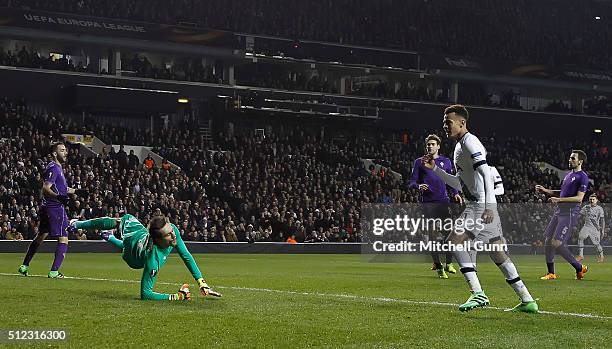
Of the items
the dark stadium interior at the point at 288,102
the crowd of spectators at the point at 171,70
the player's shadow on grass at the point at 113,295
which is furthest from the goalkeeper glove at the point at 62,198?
the crowd of spectators at the point at 171,70

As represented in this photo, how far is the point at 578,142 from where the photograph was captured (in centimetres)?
6750

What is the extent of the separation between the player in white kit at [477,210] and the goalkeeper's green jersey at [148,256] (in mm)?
3555

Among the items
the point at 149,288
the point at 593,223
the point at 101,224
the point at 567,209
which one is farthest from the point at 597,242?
the point at 149,288

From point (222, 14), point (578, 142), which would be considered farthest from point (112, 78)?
point (578, 142)

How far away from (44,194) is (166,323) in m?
8.58

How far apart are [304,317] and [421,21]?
182ft

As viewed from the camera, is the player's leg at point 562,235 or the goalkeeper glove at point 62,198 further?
the player's leg at point 562,235

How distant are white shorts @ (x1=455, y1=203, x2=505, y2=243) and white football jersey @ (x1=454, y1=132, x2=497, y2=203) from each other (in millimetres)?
123

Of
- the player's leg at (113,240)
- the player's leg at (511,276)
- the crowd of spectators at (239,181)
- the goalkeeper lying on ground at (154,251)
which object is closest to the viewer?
the player's leg at (511,276)

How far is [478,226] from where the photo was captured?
1170 centimetres

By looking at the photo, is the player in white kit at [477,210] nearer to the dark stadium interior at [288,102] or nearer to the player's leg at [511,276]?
the player's leg at [511,276]

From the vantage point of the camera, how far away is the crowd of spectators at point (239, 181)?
3891 cm

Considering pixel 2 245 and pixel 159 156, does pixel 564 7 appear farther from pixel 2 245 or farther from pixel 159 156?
pixel 2 245

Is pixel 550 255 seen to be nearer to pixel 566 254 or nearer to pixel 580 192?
pixel 566 254
